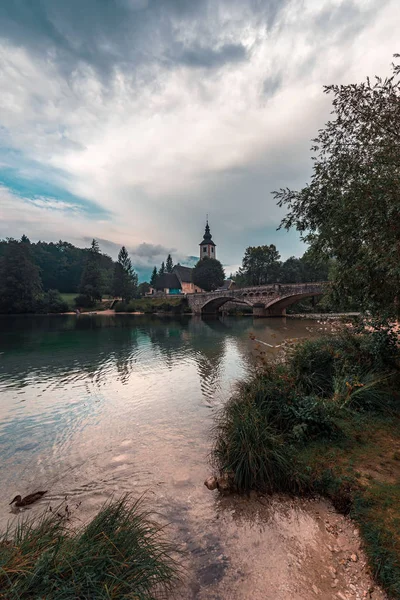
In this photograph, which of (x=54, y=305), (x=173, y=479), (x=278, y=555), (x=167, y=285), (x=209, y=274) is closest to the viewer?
(x=278, y=555)

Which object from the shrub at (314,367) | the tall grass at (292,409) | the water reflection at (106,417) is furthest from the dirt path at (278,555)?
the shrub at (314,367)

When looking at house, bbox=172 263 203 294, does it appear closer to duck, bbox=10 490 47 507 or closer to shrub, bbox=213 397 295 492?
shrub, bbox=213 397 295 492

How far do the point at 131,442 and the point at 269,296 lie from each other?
162ft

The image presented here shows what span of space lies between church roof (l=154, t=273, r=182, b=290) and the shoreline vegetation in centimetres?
9167

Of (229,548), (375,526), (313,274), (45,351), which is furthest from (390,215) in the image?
(313,274)

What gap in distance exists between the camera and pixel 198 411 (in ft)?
32.7

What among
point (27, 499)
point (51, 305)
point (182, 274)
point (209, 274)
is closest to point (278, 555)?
point (27, 499)

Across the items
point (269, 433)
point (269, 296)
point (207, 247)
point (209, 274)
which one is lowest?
point (269, 433)

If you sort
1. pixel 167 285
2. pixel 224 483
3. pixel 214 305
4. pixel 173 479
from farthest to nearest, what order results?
pixel 167 285
pixel 214 305
pixel 173 479
pixel 224 483

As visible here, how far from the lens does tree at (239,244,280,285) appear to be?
76188mm

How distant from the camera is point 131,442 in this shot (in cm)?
785

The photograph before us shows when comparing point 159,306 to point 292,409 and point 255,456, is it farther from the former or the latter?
point 255,456

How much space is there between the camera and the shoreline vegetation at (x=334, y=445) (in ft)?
13.2

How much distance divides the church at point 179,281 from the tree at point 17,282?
35.1 m
